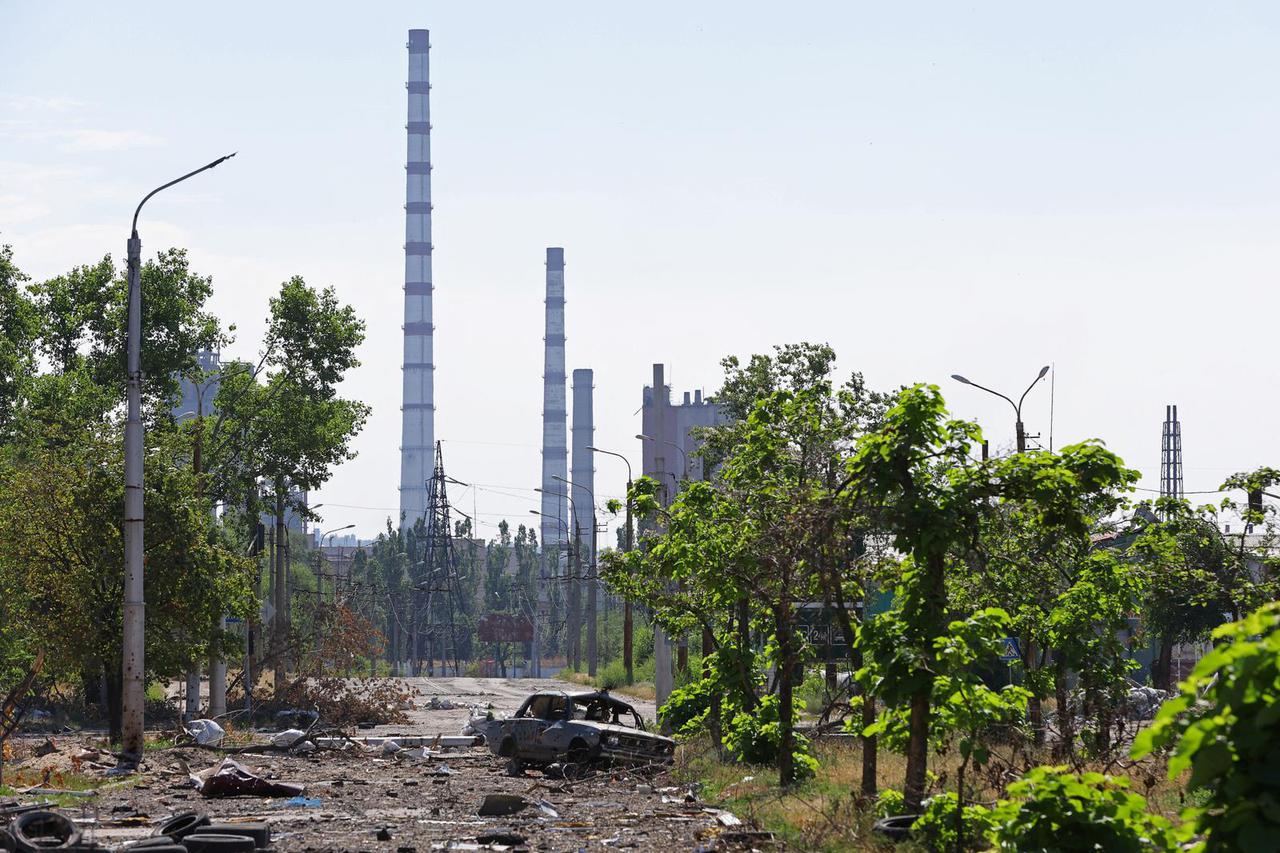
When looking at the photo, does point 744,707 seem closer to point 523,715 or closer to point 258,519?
point 523,715

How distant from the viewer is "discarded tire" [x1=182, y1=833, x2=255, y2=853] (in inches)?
549

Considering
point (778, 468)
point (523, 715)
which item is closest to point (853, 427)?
point (778, 468)

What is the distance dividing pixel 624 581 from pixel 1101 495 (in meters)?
14.2

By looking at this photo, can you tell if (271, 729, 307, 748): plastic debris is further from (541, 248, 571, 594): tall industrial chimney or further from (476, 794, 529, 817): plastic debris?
(541, 248, 571, 594): tall industrial chimney

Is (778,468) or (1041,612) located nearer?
(778,468)

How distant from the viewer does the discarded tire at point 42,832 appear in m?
13.2

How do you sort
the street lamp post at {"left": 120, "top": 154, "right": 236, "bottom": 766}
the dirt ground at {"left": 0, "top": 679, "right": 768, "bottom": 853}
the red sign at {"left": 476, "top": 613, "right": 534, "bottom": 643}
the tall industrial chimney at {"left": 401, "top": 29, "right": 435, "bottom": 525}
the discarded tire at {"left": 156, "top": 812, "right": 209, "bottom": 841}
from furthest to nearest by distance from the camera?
the tall industrial chimney at {"left": 401, "top": 29, "right": 435, "bottom": 525} → the red sign at {"left": 476, "top": 613, "right": 534, "bottom": 643} → the street lamp post at {"left": 120, "top": 154, "right": 236, "bottom": 766} → the dirt ground at {"left": 0, "top": 679, "right": 768, "bottom": 853} → the discarded tire at {"left": 156, "top": 812, "right": 209, "bottom": 841}

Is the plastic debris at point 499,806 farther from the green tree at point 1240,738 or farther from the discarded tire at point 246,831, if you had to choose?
the green tree at point 1240,738

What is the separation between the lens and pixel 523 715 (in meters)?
26.4

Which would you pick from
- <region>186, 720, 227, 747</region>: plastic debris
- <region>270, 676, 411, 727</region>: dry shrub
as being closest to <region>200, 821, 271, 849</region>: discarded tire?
<region>186, 720, 227, 747</region>: plastic debris

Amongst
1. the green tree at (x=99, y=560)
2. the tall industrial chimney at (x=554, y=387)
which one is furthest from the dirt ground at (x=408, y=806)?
the tall industrial chimney at (x=554, y=387)

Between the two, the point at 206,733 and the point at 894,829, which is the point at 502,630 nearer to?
the point at 206,733

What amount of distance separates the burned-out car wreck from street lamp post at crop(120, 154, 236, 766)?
20.1 ft

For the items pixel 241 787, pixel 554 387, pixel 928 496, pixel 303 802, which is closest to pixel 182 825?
pixel 303 802
